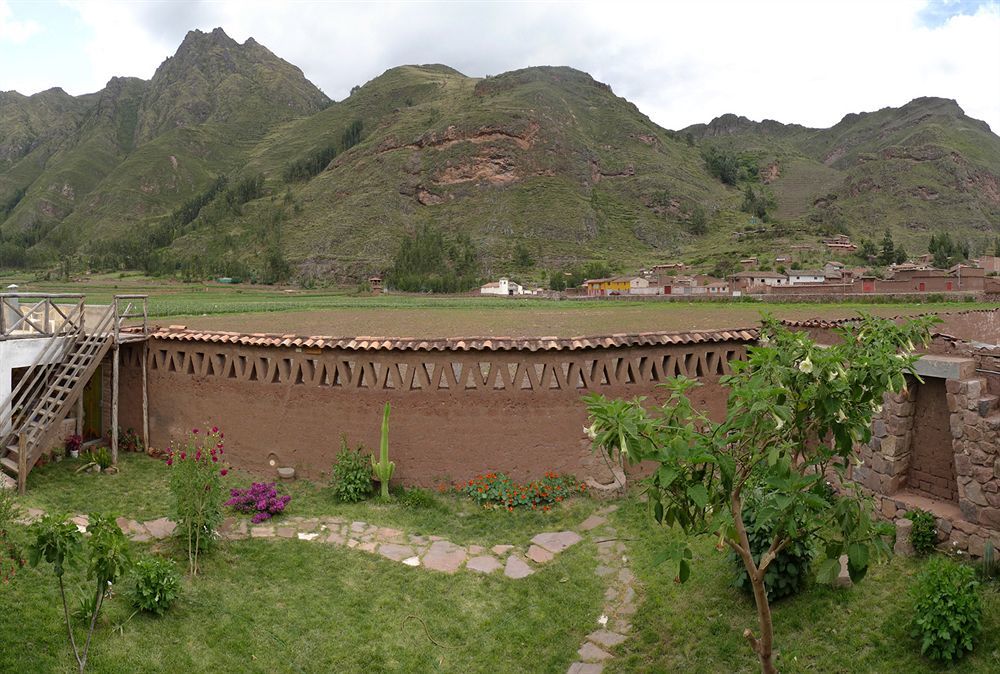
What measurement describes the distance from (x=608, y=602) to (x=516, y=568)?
4.43 feet

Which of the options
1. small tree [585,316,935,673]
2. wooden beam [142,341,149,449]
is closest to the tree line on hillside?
wooden beam [142,341,149,449]

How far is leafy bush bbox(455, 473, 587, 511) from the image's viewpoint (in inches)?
383

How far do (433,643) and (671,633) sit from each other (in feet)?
8.40

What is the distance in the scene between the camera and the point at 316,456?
10820 mm

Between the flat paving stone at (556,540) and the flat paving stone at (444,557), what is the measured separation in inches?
46.1

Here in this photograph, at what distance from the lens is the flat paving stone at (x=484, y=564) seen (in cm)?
782

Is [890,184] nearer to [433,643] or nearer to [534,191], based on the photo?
[534,191]

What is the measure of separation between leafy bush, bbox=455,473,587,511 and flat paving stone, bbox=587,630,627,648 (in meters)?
3.16

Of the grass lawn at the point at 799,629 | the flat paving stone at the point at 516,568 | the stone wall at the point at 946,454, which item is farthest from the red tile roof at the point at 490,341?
the grass lawn at the point at 799,629

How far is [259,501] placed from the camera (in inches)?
368

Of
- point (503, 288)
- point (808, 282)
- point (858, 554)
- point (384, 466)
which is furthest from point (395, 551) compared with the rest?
point (503, 288)

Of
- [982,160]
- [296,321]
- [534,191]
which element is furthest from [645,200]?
[296,321]

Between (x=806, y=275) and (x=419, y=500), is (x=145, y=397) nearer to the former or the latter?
(x=419, y=500)

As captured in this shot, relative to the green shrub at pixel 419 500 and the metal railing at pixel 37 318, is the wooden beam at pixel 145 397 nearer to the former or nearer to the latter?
the metal railing at pixel 37 318
